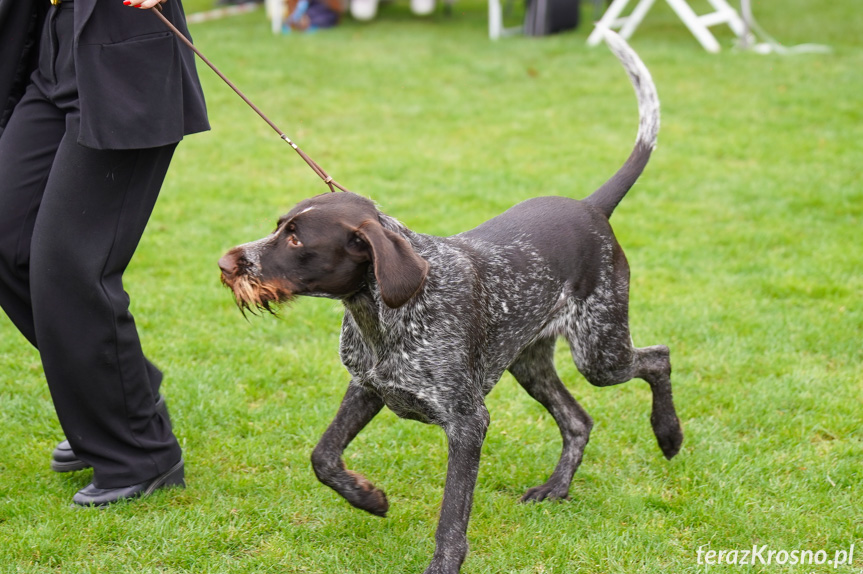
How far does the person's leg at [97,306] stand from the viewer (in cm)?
334

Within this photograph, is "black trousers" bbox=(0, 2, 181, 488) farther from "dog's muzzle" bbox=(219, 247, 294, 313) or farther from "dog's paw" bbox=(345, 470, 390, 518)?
"dog's paw" bbox=(345, 470, 390, 518)

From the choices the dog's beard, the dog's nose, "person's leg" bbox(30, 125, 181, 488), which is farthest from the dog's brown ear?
"person's leg" bbox(30, 125, 181, 488)

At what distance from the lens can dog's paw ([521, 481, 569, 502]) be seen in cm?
395

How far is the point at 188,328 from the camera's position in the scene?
547 centimetres

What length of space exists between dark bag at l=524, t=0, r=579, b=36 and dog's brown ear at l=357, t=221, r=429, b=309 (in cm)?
1094

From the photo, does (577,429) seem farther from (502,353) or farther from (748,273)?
(748,273)

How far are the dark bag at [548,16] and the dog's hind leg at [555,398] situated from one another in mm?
10117

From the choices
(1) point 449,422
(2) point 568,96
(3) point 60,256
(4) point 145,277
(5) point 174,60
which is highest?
(5) point 174,60

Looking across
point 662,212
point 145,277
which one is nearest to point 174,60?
point 145,277

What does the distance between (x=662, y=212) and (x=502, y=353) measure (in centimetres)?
413

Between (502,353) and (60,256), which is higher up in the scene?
(60,256)

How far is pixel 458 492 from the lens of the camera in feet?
10.9

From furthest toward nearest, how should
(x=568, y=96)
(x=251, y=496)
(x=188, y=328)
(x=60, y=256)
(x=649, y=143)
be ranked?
1. (x=568, y=96)
2. (x=188, y=328)
3. (x=649, y=143)
4. (x=251, y=496)
5. (x=60, y=256)

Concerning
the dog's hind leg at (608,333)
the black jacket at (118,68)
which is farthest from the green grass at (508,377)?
the black jacket at (118,68)
